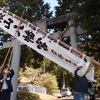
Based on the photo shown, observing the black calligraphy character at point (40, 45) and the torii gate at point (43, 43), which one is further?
the black calligraphy character at point (40, 45)

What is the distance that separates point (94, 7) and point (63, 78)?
26583 millimetres

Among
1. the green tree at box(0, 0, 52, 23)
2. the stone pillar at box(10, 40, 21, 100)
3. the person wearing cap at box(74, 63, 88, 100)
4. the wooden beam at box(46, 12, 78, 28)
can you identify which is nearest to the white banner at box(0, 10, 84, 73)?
the person wearing cap at box(74, 63, 88, 100)

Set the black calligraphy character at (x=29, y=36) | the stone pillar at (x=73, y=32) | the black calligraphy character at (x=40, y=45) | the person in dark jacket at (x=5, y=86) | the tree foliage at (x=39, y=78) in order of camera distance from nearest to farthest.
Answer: the person in dark jacket at (x=5, y=86)
the black calligraphy character at (x=40, y=45)
the black calligraphy character at (x=29, y=36)
the stone pillar at (x=73, y=32)
the tree foliage at (x=39, y=78)

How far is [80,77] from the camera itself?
5102mm

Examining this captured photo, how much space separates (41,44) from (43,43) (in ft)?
0.26

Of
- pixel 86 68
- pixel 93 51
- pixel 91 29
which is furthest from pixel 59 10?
pixel 86 68

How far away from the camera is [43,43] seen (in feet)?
23.9

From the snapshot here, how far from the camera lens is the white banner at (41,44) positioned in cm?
665

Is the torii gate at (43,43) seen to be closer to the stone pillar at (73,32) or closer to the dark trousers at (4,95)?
the stone pillar at (73,32)

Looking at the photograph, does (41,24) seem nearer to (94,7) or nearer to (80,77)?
(94,7)

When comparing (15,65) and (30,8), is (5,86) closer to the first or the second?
(15,65)

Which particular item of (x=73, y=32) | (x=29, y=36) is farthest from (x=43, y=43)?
(x=73, y=32)

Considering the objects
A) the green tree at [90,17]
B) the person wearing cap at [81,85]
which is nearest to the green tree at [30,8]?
the green tree at [90,17]

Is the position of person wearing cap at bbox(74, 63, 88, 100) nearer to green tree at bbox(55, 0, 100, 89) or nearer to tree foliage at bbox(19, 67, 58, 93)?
green tree at bbox(55, 0, 100, 89)
